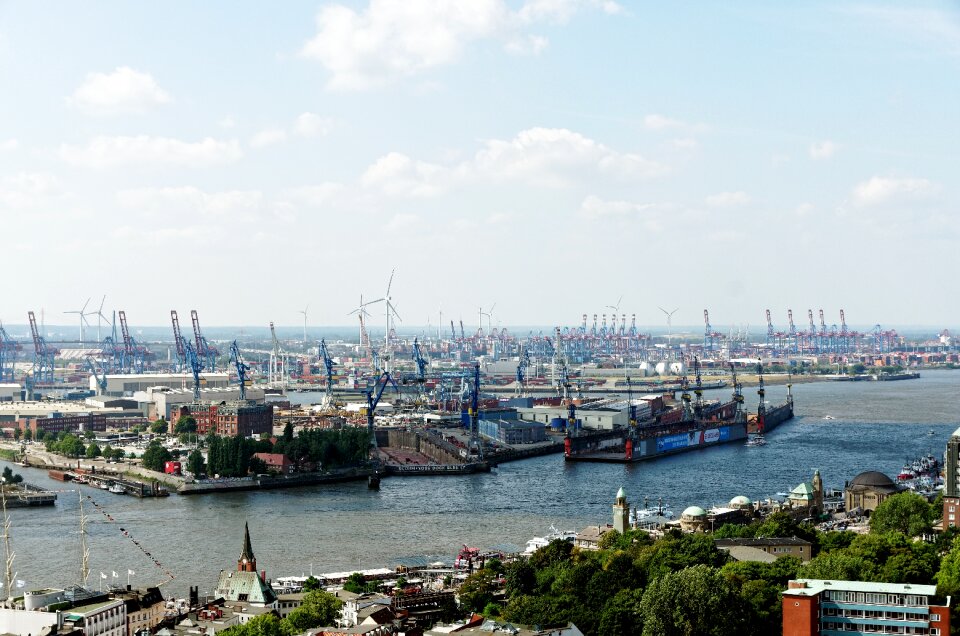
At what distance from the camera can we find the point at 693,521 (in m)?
15.3

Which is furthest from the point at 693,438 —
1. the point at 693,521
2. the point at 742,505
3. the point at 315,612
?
the point at 315,612

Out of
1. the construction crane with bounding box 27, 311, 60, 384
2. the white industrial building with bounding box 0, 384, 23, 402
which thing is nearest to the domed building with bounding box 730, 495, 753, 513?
the white industrial building with bounding box 0, 384, 23, 402

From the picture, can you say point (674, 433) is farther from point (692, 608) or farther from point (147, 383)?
point (692, 608)

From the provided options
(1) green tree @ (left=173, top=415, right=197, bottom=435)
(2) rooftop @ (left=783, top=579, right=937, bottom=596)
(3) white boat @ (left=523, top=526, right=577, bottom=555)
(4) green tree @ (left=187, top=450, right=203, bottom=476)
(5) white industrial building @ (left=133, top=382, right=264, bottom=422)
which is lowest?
(3) white boat @ (left=523, top=526, right=577, bottom=555)

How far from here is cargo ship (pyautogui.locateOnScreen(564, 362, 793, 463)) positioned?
25922 millimetres

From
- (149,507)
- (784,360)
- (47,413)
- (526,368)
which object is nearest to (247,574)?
(149,507)

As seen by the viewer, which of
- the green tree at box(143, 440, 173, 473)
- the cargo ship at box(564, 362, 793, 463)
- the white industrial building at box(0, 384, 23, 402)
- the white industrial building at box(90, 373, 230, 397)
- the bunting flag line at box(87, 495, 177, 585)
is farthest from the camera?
the white industrial building at box(90, 373, 230, 397)

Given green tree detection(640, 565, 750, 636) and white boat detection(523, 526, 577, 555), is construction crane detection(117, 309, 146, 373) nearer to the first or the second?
white boat detection(523, 526, 577, 555)

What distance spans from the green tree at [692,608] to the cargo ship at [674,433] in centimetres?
1533

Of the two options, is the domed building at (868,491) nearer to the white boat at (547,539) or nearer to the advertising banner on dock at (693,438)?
the white boat at (547,539)

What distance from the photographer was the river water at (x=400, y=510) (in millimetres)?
14250

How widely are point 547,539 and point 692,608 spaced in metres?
5.05

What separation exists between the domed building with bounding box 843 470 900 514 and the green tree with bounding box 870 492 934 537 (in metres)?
2.81

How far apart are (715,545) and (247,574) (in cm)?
410
